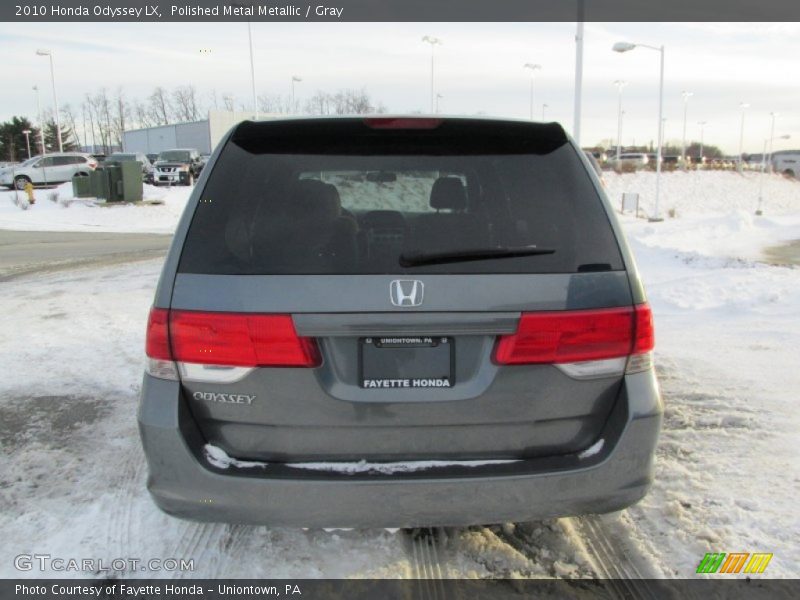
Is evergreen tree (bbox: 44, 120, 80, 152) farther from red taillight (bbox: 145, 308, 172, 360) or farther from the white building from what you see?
red taillight (bbox: 145, 308, 172, 360)

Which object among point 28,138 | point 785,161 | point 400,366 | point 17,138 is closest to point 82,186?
point 400,366

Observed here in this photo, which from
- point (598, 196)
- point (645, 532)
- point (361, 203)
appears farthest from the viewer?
point (361, 203)

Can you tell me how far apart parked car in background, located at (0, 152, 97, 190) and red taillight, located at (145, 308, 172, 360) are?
36.2 meters

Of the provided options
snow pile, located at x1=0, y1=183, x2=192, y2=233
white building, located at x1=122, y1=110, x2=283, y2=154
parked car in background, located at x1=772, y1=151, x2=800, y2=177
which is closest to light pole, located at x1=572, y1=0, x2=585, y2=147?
snow pile, located at x1=0, y1=183, x2=192, y2=233

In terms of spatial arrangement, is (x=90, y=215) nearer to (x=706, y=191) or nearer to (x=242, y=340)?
(x=242, y=340)

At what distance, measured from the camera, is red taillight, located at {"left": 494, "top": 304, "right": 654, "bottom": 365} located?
229cm

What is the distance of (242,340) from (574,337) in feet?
3.88

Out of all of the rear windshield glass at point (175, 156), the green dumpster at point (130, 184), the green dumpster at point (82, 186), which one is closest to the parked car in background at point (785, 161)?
the rear windshield glass at point (175, 156)

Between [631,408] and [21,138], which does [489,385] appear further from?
[21,138]

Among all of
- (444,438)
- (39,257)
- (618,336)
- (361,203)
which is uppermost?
(361,203)

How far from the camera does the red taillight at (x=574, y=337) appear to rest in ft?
7.50

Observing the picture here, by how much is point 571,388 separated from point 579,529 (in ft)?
3.48

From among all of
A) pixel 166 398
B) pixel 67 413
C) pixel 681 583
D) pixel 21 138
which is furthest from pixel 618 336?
pixel 21 138

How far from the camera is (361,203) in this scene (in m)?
4.34
